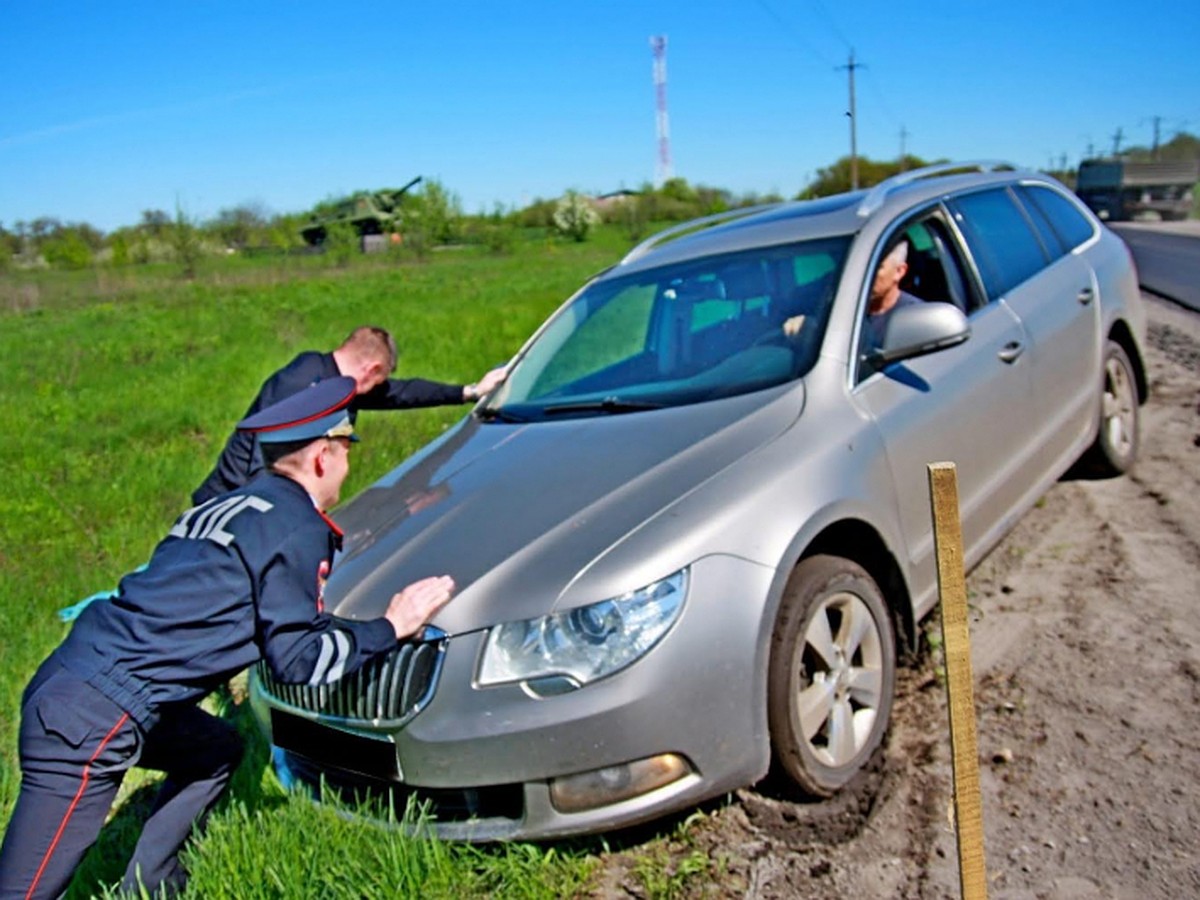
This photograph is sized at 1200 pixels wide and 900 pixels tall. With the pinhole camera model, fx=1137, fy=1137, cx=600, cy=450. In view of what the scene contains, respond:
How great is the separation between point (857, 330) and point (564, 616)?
1.70 metres

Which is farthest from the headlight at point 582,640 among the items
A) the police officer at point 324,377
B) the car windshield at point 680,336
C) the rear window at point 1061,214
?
the rear window at point 1061,214

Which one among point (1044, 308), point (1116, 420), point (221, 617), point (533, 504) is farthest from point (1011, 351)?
point (221, 617)

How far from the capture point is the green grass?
298 centimetres

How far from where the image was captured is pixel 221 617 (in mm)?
2857

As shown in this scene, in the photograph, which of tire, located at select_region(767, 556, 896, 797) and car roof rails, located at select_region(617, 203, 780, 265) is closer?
tire, located at select_region(767, 556, 896, 797)

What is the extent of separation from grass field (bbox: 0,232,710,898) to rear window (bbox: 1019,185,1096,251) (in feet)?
13.8

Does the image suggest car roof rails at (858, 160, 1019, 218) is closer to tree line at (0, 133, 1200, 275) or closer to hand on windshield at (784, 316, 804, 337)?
hand on windshield at (784, 316, 804, 337)

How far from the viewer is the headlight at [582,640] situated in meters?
2.87

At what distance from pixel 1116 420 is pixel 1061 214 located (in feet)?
3.68

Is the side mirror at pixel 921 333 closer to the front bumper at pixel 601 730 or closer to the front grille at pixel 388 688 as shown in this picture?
the front bumper at pixel 601 730

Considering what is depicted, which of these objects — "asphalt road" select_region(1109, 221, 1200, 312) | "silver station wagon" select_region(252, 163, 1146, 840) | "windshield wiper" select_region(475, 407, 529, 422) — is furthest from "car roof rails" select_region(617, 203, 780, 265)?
"asphalt road" select_region(1109, 221, 1200, 312)

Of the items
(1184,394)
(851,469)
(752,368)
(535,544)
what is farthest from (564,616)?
(1184,394)

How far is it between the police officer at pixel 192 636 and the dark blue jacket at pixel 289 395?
1950 millimetres

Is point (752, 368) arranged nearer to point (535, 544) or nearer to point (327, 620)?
point (535, 544)
